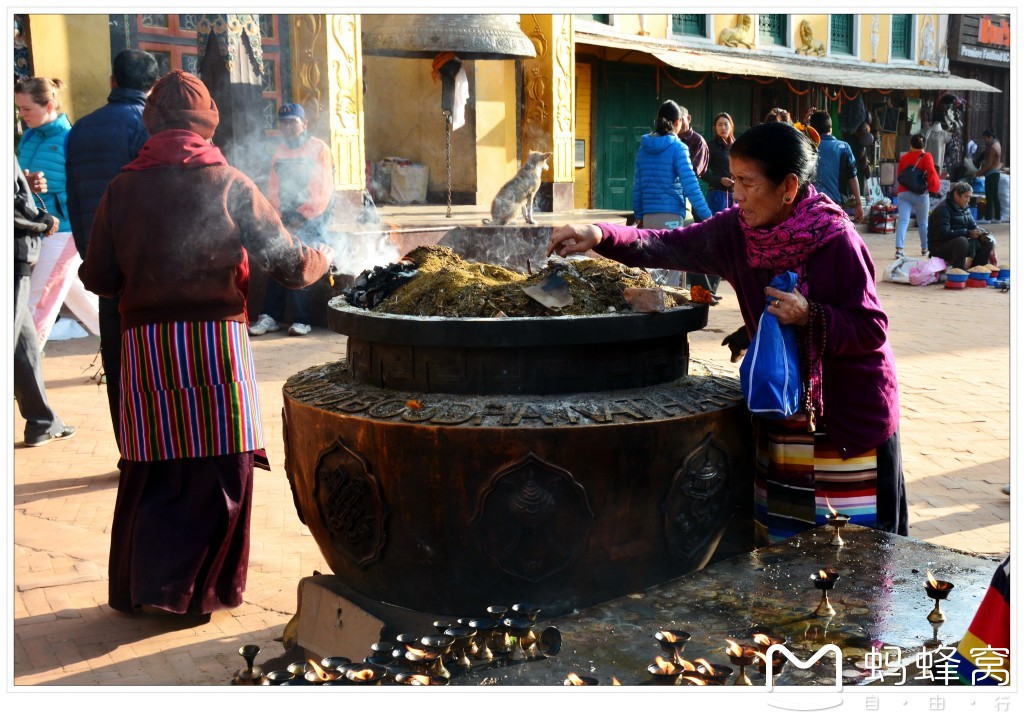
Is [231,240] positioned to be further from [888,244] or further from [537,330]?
[888,244]

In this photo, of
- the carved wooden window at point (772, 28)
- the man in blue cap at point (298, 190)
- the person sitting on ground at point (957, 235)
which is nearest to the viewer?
the man in blue cap at point (298, 190)

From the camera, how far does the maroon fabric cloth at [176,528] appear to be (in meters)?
3.67

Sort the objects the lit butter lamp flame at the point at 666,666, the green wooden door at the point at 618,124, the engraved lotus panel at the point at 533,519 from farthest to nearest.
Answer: the green wooden door at the point at 618,124 < the engraved lotus panel at the point at 533,519 < the lit butter lamp flame at the point at 666,666

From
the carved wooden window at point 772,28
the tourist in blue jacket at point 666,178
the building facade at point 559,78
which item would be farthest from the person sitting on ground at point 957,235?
the carved wooden window at point 772,28

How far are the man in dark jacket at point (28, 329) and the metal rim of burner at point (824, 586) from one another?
4426 millimetres

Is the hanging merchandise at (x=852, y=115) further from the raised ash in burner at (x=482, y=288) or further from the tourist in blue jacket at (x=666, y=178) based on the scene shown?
the raised ash in burner at (x=482, y=288)

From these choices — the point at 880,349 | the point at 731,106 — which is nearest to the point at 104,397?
the point at 880,349

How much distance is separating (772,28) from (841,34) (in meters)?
2.43

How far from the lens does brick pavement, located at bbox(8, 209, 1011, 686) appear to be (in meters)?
3.49

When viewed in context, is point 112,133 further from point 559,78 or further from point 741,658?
point 559,78

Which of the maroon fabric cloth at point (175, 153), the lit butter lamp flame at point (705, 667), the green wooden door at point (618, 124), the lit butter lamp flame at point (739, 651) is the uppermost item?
the green wooden door at point (618, 124)

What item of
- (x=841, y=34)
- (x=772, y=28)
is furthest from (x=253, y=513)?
(x=841, y=34)

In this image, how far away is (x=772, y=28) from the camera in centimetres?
2030

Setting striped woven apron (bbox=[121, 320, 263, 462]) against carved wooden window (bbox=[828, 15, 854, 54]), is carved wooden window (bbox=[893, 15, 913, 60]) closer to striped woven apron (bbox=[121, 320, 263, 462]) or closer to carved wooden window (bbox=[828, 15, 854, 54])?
carved wooden window (bbox=[828, 15, 854, 54])
